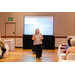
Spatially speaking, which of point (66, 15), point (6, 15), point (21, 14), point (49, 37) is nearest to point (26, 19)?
point (21, 14)

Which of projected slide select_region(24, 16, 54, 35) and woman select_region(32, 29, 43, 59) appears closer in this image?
woman select_region(32, 29, 43, 59)

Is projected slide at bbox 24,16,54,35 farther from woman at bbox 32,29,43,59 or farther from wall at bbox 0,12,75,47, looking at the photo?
woman at bbox 32,29,43,59

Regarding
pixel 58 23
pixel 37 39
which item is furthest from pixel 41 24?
pixel 37 39

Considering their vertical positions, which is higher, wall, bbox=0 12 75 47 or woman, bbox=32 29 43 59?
wall, bbox=0 12 75 47

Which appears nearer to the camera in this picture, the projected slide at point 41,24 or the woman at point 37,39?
the woman at point 37,39

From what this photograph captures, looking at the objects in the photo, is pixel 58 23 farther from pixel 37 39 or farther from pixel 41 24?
pixel 37 39

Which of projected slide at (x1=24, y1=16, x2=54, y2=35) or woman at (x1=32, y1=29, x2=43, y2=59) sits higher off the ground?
projected slide at (x1=24, y1=16, x2=54, y2=35)

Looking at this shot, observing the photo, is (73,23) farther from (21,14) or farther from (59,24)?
(21,14)

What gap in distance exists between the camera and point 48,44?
10.3 m

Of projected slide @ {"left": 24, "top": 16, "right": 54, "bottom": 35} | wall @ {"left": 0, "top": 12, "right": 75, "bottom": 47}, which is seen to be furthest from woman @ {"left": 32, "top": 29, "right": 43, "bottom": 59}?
wall @ {"left": 0, "top": 12, "right": 75, "bottom": 47}

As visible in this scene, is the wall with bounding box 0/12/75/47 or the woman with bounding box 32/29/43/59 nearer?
the woman with bounding box 32/29/43/59

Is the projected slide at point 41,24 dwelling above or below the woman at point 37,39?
above

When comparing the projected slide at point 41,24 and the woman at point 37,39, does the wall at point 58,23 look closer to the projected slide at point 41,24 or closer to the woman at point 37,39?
the projected slide at point 41,24

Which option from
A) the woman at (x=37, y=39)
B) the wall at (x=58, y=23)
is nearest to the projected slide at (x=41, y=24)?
the wall at (x=58, y=23)
